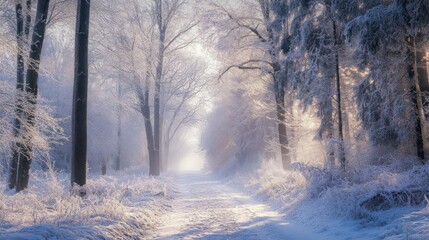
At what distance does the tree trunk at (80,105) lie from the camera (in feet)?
33.8

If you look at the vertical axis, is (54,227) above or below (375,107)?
below

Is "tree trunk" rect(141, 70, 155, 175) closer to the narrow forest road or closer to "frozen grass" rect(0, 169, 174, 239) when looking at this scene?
the narrow forest road

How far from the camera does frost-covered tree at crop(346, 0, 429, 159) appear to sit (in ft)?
31.0

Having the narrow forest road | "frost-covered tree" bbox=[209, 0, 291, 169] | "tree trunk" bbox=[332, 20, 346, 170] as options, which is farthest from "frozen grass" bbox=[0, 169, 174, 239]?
"frost-covered tree" bbox=[209, 0, 291, 169]

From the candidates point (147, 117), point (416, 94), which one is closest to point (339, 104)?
point (416, 94)

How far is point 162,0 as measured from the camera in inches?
889

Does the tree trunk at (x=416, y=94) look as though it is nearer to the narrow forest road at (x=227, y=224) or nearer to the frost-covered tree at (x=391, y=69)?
the frost-covered tree at (x=391, y=69)

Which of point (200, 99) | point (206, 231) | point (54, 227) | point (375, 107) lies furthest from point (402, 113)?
point (200, 99)

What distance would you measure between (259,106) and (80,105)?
11005mm

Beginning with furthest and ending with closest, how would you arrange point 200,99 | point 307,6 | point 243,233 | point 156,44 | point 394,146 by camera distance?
point 200,99, point 156,44, point 307,6, point 394,146, point 243,233

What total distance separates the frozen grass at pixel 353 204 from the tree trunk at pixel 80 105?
20.0ft

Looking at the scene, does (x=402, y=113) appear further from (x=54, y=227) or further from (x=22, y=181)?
(x=22, y=181)

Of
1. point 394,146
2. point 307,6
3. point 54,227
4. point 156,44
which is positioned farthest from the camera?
point 156,44

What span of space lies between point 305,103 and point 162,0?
12547 millimetres
